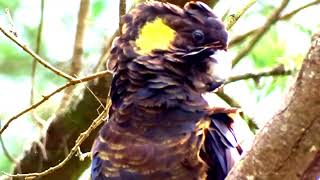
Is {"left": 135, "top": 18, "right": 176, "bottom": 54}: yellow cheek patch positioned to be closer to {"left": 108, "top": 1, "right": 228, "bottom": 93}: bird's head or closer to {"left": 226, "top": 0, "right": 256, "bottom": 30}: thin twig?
{"left": 108, "top": 1, "right": 228, "bottom": 93}: bird's head

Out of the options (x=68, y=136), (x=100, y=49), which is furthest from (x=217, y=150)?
(x=100, y=49)

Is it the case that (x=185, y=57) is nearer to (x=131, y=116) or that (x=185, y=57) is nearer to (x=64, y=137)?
(x=131, y=116)

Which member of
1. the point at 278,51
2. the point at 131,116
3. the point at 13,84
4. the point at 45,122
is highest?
the point at 131,116

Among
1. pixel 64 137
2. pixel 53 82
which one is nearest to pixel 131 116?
pixel 64 137

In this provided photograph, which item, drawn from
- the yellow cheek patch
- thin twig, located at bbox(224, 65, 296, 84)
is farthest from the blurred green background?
the yellow cheek patch

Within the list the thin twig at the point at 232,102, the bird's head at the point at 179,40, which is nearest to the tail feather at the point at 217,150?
the bird's head at the point at 179,40

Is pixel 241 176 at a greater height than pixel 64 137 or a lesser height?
greater

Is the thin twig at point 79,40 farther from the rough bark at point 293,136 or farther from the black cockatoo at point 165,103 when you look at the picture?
the rough bark at point 293,136
